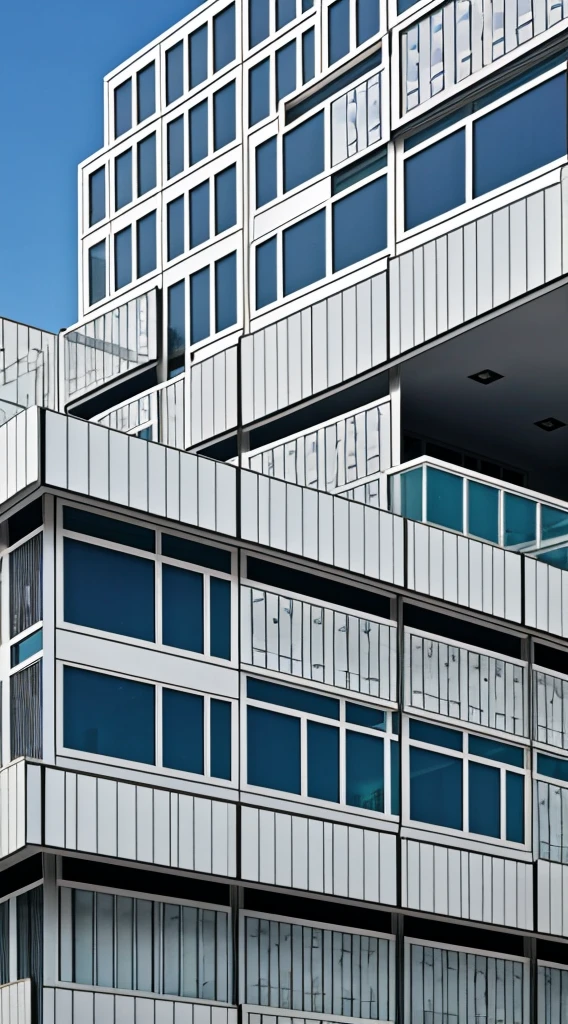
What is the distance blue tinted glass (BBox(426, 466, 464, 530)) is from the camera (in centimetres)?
2528

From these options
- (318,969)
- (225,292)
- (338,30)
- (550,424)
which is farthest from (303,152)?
(318,969)

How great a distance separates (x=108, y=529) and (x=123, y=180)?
48.0ft

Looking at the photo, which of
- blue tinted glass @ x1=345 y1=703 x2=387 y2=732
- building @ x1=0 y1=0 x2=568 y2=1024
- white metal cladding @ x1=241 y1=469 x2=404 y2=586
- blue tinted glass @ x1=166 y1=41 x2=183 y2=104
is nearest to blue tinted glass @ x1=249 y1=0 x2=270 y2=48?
building @ x1=0 y1=0 x2=568 y2=1024

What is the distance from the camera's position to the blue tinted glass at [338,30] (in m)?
29.1

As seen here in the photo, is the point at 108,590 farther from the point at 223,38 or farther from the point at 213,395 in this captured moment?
the point at 223,38

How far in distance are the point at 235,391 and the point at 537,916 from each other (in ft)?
32.3

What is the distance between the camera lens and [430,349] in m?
26.4

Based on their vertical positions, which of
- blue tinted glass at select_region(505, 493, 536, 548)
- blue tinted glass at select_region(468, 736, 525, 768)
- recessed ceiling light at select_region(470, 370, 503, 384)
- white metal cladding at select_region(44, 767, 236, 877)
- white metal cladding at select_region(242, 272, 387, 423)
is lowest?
white metal cladding at select_region(44, 767, 236, 877)

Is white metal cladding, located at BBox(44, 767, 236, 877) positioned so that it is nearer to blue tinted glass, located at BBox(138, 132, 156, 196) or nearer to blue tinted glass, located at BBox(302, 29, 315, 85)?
blue tinted glass, located at BBox(302, 29, 315, 85)

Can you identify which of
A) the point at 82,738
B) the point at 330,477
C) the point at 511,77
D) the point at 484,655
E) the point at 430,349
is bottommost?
the point at 82,738

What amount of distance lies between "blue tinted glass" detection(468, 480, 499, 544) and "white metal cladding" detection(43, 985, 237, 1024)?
7.95m

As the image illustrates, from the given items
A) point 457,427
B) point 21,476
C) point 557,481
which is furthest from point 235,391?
point 21,476

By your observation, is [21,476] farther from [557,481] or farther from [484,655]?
[557,481]

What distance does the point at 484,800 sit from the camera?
25.2 metres
